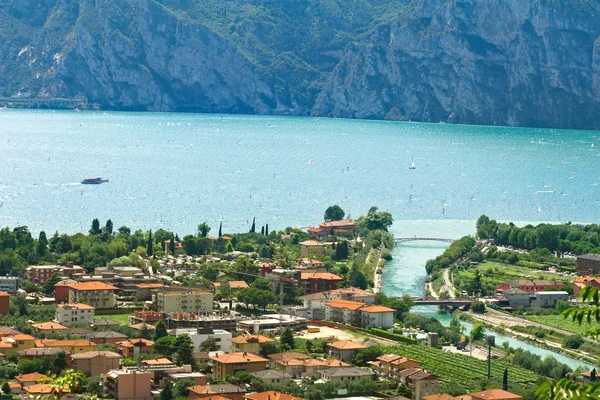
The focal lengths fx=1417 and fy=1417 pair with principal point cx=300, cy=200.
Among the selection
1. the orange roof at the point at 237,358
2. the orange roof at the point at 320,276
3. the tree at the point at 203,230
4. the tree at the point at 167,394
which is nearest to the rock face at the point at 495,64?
the tree at the point at 203,230

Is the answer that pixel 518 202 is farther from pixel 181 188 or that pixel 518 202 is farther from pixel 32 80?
pixel 32 80

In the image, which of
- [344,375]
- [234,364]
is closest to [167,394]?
[234,364]

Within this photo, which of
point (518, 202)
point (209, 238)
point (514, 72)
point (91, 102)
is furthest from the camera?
point (91, 102)

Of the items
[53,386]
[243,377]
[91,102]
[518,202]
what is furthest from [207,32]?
[53,386]

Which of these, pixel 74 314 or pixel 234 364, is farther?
pixel 74 314

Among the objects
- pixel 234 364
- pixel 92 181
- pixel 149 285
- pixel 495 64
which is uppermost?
pixel 495 64

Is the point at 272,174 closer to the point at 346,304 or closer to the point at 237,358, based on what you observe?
the point at 346,304

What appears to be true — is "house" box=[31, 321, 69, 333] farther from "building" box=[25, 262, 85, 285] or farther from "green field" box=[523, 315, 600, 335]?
"green field" box=[523, 315, 600, 335]
